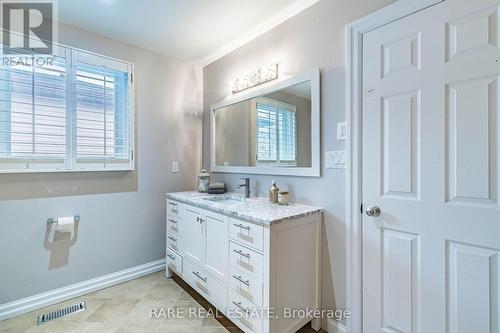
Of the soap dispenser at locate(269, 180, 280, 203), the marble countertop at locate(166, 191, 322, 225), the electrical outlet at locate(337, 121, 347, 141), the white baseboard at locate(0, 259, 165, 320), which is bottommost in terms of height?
the white baseboard at locate(0, 259, 165, 320)

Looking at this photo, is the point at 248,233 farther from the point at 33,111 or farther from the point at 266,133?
the point at 33,111

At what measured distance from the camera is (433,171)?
4.10 ft

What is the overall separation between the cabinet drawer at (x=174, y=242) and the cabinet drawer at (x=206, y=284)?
0.60 feet

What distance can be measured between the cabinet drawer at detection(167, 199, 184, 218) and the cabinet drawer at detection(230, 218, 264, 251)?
2.62 ft

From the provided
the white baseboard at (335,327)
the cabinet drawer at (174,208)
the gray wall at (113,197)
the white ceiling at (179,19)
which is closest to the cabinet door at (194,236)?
the cabinet drawer at (174,208)

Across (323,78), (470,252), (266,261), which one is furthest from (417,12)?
(266,261)

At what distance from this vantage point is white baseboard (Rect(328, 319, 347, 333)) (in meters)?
1.59

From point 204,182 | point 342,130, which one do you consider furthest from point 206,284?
point 342,130

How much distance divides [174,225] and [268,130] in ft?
4.28

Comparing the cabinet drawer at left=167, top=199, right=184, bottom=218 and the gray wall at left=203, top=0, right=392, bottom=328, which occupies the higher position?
the gray wall at left=203, top=0, right=392, bottom=328

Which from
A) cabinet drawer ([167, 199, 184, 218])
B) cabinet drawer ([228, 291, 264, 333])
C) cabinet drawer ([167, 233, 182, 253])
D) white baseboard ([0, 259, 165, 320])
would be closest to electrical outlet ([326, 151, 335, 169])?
cabinet drawer ([228, 291, 264, 333])

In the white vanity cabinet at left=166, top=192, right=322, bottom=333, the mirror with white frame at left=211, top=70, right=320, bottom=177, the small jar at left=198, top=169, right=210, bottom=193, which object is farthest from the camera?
the small jar at left=198, top=169, right=210, bottom=193

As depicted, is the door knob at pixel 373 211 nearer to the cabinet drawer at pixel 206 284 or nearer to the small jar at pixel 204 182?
the cabinet drawer at pixel 206 284

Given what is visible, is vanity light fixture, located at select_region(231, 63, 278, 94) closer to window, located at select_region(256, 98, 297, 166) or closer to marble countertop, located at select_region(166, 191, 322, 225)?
window, located at select_region(256, 98, 297, 166)
